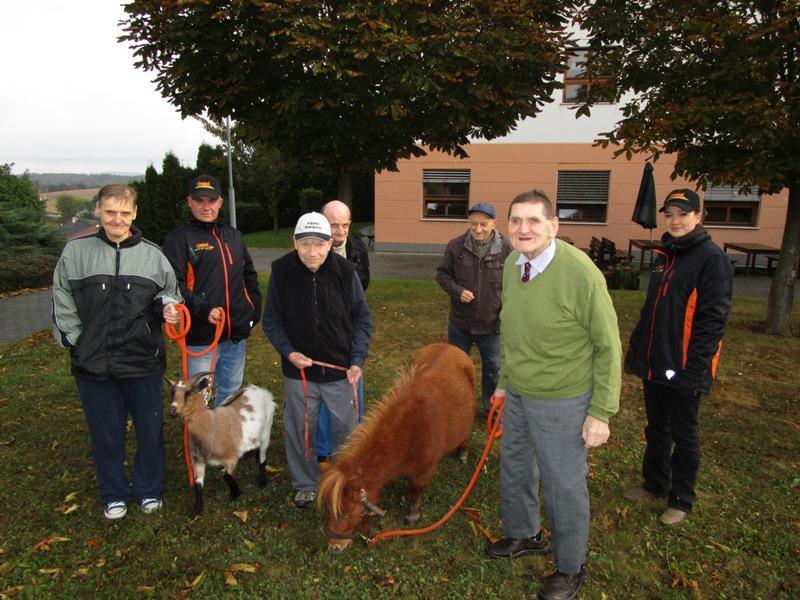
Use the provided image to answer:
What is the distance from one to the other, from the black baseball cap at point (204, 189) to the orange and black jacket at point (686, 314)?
313 centimetres

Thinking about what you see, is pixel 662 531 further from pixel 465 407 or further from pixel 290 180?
pixel 290 180

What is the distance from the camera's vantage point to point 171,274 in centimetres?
346

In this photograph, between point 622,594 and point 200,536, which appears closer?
point 622,594

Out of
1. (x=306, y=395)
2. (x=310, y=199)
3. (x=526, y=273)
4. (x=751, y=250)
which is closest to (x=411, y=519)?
(x=306, y=395)

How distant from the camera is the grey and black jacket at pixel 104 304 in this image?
318 cm

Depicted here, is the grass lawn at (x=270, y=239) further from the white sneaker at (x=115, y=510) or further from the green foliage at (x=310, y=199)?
the white sneaker at (x=115, y=510)

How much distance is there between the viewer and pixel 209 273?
12.9 ft

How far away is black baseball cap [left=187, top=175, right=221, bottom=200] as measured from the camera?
3.85 m

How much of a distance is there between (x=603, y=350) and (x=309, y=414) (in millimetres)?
1956

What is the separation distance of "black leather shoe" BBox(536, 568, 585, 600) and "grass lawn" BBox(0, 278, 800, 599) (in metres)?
0.11

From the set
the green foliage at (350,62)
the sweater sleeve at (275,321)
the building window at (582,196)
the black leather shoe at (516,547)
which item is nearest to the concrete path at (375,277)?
the building window at (582,196)

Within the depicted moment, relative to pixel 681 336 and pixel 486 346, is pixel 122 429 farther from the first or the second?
pixel 681 336

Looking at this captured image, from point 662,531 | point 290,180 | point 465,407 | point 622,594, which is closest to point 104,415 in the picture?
point 465,407

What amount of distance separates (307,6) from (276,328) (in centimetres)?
472
